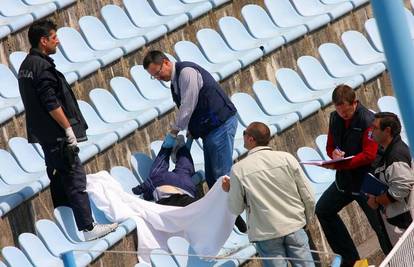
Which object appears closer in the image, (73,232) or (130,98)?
(73,232)

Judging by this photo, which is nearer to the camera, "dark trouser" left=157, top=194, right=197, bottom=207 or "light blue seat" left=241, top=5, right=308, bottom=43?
"dark trouser" left=157, top=194, right=197, bottom=207

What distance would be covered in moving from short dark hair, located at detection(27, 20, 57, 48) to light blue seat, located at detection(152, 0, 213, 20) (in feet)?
9.19

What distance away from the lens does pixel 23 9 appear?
47.1ft

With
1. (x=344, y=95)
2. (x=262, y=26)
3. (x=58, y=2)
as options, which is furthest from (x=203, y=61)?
(x=344, y=95)

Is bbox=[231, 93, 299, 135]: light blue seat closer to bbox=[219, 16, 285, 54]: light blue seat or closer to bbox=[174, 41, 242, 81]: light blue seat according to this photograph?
bbox=[174, 41, 242, 81]: light blue seat

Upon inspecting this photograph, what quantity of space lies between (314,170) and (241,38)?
1.69 metres

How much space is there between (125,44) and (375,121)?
3.01 m

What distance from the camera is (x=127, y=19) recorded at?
1483 centimetres

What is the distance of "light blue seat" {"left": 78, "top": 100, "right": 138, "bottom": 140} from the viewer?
13.3 m

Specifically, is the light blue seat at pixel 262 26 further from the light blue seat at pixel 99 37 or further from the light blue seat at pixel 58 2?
the light blue seat at pixel 58 2

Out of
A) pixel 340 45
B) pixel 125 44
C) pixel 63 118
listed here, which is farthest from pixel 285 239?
pixel 340 45

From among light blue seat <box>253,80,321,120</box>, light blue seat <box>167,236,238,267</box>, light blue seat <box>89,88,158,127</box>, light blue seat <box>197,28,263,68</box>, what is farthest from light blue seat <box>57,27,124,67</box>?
light blue seat <box>167,236,238,267</box>

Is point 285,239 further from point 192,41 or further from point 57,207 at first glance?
point 192,41

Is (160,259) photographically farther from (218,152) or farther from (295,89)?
(295,89)
